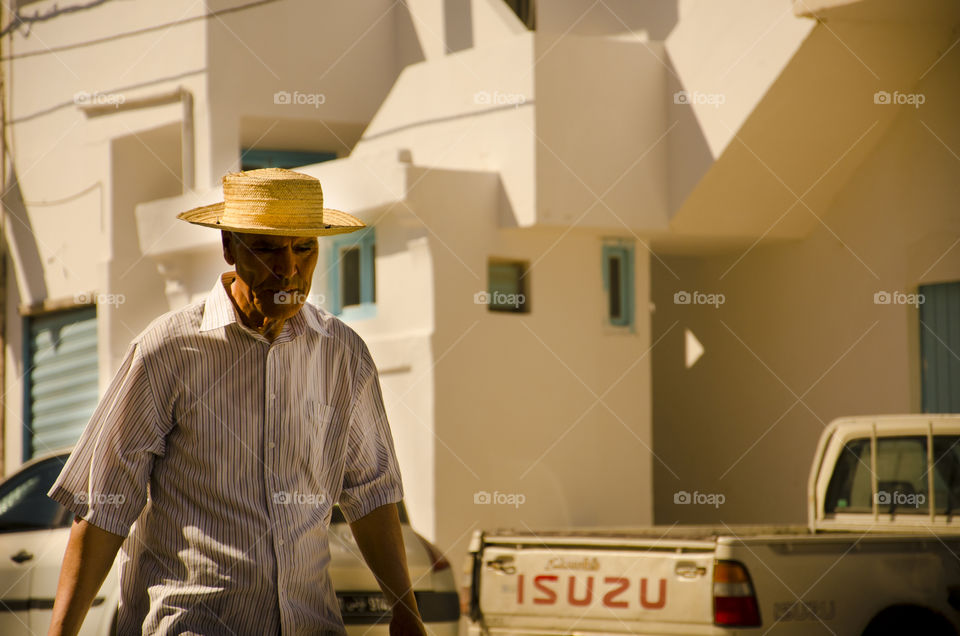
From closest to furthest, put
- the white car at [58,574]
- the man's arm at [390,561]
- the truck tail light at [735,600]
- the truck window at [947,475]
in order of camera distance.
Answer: the man's arm at [390,561]
the truck tail light at [735,600]
the white car at [58,574]
the truck window at [947,475]

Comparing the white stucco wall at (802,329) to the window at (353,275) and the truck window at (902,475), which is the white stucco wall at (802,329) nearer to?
the window at (353,275)

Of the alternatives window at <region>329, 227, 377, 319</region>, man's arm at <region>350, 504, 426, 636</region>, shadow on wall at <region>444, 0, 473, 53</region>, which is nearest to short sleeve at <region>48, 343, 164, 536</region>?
man's arm at <region>350, 504, 426, 636</region>

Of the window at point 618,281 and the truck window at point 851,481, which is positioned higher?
the window at point 618,281

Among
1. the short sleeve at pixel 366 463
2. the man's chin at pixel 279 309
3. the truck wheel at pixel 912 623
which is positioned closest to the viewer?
the man's chin at pixel 279 309

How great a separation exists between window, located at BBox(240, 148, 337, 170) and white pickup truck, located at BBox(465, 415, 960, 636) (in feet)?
29.5

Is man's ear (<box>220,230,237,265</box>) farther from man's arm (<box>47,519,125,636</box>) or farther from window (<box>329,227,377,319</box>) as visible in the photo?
window (<box>329,227,377,319</box>)

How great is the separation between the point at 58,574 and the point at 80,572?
4.62 metres

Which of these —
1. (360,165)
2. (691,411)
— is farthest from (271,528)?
(691,411)

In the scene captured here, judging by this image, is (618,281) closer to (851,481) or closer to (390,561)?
(851,481)

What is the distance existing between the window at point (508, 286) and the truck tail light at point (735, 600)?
623 cm

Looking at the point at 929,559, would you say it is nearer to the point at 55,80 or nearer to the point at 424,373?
the point at 424,373

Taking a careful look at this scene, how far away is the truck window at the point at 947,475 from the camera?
6.86m

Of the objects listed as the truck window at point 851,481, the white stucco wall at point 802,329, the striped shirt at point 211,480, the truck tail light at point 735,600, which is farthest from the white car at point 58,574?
the white stucco wall at point 802,329

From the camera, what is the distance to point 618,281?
1258 centimetres
